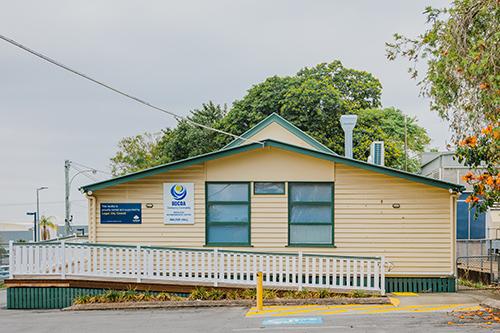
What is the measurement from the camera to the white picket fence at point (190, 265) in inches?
655

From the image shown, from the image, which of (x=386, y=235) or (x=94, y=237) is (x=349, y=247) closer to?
(x=386, y=235)

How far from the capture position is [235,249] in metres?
18.2

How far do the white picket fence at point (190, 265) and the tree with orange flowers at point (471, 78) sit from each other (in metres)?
3.61

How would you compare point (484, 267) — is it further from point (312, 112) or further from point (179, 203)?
point (312, 112)

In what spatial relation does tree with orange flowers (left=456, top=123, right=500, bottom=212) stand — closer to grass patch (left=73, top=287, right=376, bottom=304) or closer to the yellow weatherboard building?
the yellow weatherboard building

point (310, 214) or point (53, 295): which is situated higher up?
point (310, 214)

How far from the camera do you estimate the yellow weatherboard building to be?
17.8m

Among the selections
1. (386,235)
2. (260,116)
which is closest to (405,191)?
(386,235)

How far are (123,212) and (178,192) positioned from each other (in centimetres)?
158

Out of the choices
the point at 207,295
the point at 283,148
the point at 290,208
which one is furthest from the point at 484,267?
the point at 207,295

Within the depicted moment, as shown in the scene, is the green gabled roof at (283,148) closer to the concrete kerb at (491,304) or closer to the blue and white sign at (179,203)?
the blue and white sign at (179,203)

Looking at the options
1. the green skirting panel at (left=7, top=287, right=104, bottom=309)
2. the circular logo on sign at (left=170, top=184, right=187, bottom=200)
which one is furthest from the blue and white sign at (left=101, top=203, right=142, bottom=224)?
the green skirting panel at (left=7, top=287, right=104, bottom=309)

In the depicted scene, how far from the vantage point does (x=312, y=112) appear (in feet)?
154

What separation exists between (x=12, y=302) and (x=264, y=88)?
33296mm
